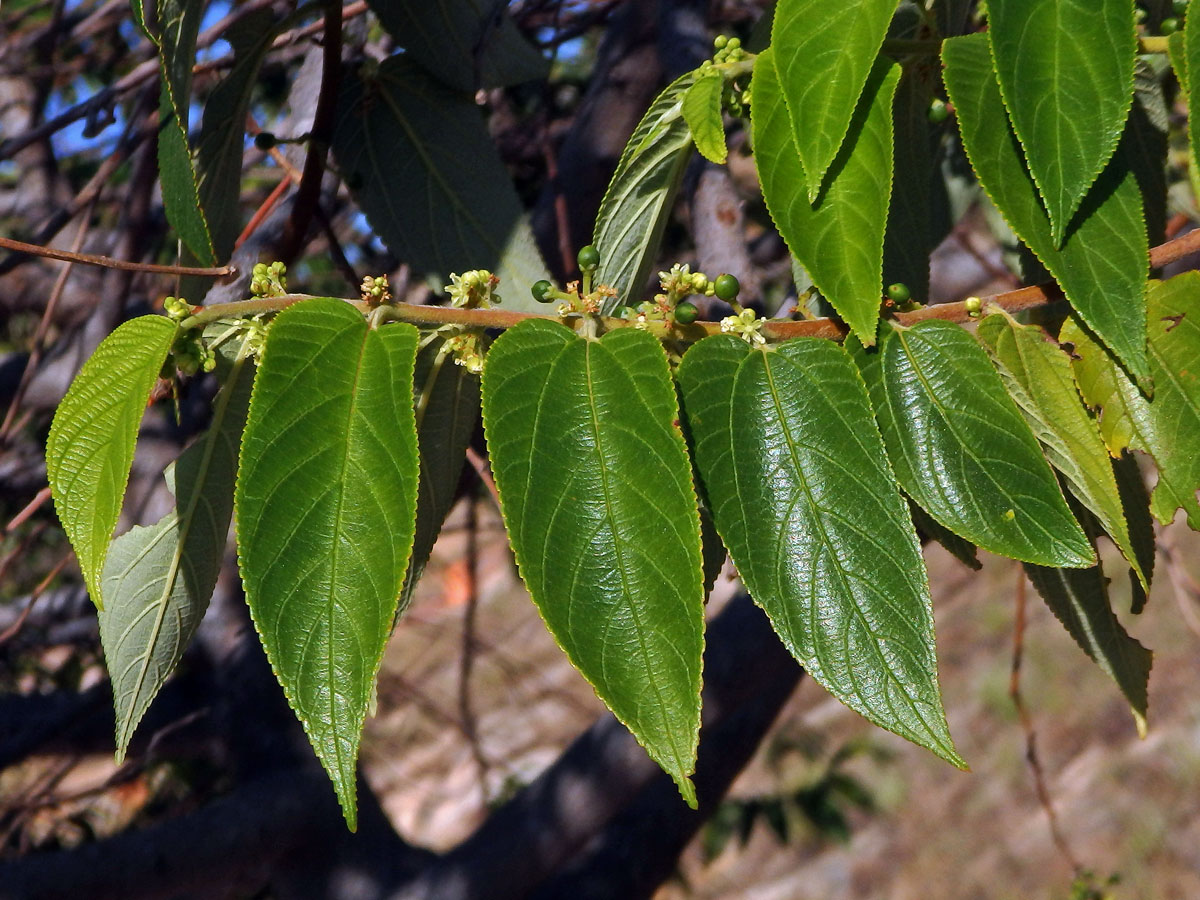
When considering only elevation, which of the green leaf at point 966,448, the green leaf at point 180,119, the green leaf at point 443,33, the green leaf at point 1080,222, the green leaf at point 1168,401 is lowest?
the green leaf at point 1168,401

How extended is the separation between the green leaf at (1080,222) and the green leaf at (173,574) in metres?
0.54

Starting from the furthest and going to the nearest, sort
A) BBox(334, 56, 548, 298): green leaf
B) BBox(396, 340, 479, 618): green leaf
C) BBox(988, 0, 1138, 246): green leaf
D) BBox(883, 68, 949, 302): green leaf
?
1. BBox(334, 56, 548, 298): green leaf
2. BBox(883, 68, 949, 302): green leaf
3. BBox(396, 340, 479, 618): green leaf
4. BBox(988, 0, 1138, 246): green leaf

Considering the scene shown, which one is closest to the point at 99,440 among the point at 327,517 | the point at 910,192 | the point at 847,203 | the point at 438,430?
the point at 327,517

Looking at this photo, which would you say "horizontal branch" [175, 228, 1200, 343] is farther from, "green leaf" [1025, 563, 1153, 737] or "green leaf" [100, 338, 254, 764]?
"green leaf" [1025, 563, 1153, 737]

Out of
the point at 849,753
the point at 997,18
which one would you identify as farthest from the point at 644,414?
the point at 849,753

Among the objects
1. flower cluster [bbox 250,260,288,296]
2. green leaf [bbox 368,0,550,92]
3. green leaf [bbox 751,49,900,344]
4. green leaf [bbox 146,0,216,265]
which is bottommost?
green leaf [bbox 751,49,900,344]

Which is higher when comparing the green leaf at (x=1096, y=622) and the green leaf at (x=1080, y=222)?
the green leaf at (x=1080, y=222)

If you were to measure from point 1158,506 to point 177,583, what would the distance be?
75 centimetres

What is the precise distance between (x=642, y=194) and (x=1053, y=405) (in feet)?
1.30

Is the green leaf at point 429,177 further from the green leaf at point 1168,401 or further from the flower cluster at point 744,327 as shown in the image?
the green leaf at point 1168,401

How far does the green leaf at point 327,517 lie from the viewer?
1.91 feet

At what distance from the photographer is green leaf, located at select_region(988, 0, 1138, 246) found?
68 centimetres

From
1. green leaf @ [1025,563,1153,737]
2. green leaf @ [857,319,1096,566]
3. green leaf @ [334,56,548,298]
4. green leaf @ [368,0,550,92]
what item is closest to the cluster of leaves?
green leaf @ [857,319,1096,566]

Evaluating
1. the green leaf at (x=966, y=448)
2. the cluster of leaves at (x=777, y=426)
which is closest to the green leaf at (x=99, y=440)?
the cluster of leaves at (x=777, y=426)
